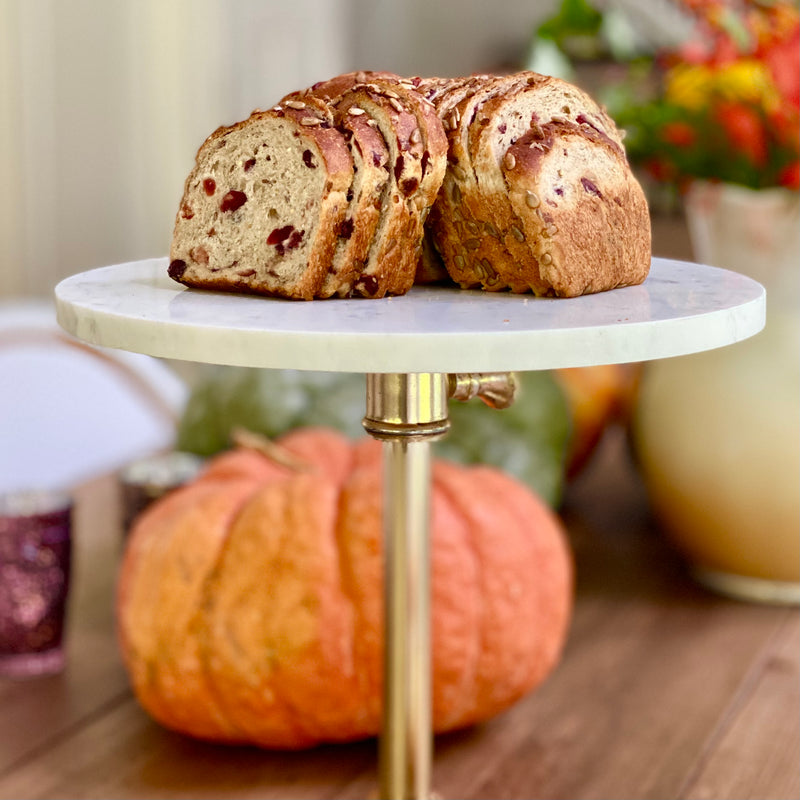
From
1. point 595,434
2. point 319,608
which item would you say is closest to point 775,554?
point 595,434

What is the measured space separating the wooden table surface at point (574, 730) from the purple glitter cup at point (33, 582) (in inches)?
0.9

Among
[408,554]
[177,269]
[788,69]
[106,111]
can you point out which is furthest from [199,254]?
[106,111]

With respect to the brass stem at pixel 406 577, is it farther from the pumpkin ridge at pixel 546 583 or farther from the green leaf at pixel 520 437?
the green leaf at pixel 520 437

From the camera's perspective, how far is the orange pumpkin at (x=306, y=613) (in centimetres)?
96

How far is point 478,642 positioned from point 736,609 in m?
0.38

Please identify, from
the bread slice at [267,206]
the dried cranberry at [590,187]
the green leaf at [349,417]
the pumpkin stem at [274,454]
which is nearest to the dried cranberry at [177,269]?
the bread slice at [267,206]

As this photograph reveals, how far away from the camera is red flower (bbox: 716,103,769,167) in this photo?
1165 mm

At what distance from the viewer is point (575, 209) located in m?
0.71

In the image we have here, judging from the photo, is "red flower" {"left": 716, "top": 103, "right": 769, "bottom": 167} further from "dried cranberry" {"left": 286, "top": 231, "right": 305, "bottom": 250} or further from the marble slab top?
"dried cranberry" {"left": 286, "top": 231, "right": 305, "bottom": 250}

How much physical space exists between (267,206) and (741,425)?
69 cm

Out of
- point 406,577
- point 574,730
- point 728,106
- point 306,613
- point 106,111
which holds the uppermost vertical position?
point 728,106

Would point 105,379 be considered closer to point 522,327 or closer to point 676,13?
point 522,327

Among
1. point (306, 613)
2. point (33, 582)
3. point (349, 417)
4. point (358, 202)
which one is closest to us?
point (358, 202)

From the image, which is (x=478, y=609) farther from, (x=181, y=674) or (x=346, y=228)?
(x=346, y=228)
